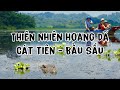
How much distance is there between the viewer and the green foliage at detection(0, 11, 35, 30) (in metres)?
3.37

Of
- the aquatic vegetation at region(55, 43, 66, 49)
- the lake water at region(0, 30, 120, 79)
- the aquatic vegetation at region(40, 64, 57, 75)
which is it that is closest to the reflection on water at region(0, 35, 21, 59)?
the lake water at region(0, 30, 120, 79)

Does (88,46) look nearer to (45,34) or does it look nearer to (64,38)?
(64,38)

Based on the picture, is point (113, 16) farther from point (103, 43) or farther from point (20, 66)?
point (20, 66)

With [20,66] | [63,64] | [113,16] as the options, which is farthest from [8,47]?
[113,16]

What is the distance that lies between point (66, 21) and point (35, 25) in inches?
17.7

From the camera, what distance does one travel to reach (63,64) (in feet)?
11.0

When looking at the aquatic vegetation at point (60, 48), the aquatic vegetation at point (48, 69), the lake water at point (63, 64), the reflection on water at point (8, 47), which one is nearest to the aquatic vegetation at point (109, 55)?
the lake water at point (63, 64)

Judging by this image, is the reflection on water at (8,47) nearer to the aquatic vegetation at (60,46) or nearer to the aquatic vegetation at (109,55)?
the aquatic vegetation at (60,46)

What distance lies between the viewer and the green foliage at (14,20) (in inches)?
133

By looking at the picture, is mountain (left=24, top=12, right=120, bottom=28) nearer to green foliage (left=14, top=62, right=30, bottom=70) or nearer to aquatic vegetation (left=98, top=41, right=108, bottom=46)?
aquatic vegetation (left=98, top=41, right=108, bottom=46)

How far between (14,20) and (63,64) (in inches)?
37.3

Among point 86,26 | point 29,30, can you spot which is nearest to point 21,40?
point 29,30
